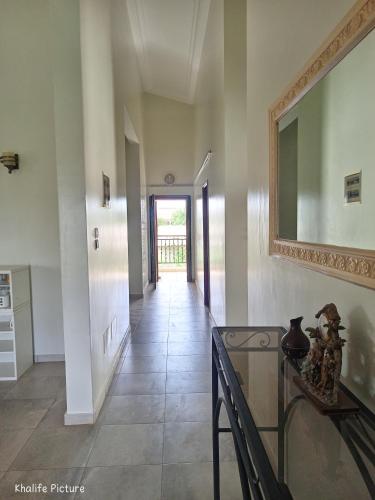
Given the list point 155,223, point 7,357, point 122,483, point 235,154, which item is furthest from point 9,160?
point 155,223

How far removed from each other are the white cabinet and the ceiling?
3.47 m

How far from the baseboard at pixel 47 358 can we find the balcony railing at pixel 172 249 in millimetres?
7062

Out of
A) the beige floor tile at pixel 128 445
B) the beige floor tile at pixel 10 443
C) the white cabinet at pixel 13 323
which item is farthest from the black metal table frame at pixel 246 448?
the white cabinet at pixel 13 323

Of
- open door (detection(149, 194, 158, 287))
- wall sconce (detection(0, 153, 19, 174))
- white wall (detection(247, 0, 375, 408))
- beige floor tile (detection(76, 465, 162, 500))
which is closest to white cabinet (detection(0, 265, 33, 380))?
wall sconce (detection(0, 153, 19, 174))

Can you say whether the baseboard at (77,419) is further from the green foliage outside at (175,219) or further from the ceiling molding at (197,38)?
the green foliage outside at (175,219)

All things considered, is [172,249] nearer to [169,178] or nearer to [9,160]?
[169,178]

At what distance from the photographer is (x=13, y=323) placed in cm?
299

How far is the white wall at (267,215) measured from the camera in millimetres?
982

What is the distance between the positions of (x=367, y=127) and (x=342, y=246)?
1.11ft

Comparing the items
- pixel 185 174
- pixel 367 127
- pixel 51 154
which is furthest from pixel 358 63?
pixel 185 174

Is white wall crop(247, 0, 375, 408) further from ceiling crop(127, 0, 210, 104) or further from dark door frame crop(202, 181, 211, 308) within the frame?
dark door frame crop(202, 181, 211, 308)

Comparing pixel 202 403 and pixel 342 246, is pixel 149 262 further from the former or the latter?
pixel 342 246

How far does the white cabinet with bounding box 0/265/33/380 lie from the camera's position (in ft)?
9.77

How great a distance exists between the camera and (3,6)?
3.10 m
